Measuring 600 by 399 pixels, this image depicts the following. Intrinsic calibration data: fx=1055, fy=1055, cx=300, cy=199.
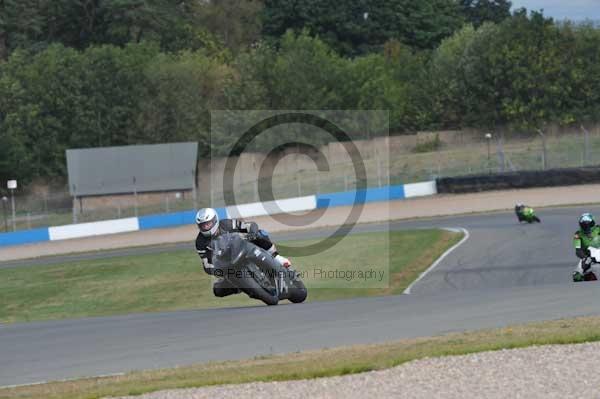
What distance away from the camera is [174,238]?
4312 cm

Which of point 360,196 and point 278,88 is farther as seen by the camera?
point 278,88

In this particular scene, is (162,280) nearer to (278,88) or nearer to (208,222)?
(208,222)

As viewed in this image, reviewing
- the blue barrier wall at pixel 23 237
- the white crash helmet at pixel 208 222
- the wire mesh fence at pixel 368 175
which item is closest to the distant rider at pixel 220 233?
the white crash helmet at pixel 208 222

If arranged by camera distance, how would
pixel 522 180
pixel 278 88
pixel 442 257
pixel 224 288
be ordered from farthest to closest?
pixel 278 88 → pixel 522 180 → pixel 442 257 → pixel 224 288

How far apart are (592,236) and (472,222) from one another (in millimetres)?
18701

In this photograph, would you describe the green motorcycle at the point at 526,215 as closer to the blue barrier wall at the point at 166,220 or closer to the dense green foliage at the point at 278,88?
the blue barrier wall at the point at 166,220

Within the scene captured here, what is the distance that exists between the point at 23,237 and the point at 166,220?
240 inches

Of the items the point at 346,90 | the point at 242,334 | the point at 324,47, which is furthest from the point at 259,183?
the point at 242,334

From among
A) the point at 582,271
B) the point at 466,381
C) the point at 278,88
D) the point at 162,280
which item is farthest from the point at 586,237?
the point at 278,88

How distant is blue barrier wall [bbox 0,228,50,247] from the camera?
1751 inches

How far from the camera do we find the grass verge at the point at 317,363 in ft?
31.7

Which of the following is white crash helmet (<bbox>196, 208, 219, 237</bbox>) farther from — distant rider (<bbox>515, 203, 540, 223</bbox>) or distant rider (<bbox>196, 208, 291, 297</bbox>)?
distant rider (<bbox>515, 203, 540, 223</bbox>)

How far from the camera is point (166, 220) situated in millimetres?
46125

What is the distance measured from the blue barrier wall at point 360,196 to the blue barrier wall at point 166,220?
572 cm
